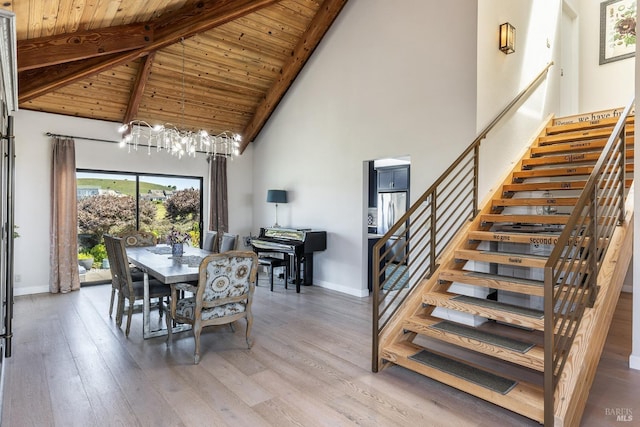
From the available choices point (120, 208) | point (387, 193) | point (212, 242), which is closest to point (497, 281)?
point (212, 242)

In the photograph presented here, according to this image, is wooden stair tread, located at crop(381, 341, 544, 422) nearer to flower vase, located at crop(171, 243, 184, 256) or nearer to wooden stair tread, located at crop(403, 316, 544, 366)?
wooden stair tread, located at crop(403, 316, 544, 366)

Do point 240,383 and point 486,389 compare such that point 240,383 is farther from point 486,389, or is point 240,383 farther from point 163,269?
point 486,389

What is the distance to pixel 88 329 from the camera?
3928 millimetres

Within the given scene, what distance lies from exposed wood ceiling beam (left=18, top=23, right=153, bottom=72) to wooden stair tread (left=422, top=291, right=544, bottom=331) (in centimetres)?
452

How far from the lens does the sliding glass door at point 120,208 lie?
6.09 meters

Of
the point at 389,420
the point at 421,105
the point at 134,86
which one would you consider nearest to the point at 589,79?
the point at 421,105

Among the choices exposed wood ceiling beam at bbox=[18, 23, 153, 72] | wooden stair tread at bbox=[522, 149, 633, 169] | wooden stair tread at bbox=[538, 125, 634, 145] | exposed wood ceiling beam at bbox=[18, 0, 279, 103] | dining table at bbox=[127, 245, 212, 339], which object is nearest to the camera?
dining table at bbox=[127, 245, 212, 339]

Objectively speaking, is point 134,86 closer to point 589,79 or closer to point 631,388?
point 631,388

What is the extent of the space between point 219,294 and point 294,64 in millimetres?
4553

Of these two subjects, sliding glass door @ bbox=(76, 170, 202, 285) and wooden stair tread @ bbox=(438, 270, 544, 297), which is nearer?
wooden stair tread @ bbox=(438, 270, 544, 297)

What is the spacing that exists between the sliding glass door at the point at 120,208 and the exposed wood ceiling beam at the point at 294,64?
1.71 m

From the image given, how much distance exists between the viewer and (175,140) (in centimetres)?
440

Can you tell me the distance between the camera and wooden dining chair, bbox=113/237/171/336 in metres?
3.53

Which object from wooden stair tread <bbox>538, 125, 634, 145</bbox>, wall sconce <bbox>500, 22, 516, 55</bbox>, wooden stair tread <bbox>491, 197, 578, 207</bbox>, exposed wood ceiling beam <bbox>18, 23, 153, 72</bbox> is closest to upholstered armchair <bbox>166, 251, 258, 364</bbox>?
wooden stair tread <bbox>491, 197, 578, 207</bbox>
